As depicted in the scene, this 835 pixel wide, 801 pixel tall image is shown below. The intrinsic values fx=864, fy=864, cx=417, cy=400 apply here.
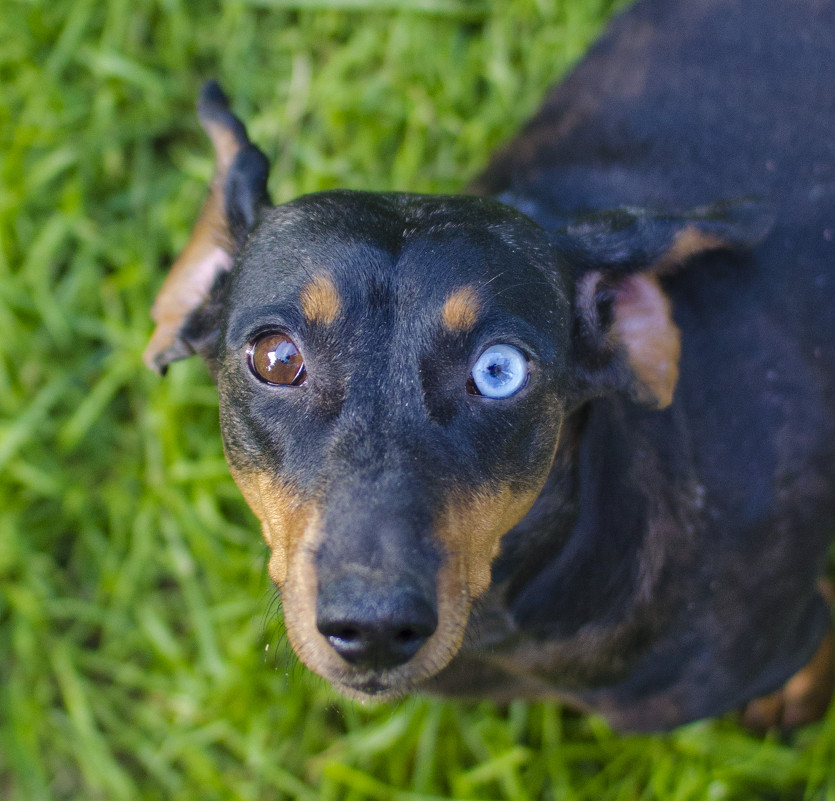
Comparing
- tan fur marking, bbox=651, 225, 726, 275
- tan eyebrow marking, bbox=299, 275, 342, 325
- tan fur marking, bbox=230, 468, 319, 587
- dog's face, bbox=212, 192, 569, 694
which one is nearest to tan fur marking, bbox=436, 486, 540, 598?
dog's face, bbox=212, 192, 569, 694

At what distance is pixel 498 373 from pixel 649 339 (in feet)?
1.74

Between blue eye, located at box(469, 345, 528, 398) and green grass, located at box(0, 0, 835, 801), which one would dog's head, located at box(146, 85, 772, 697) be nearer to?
blue eye, located at box(469, 345, 528, 398)

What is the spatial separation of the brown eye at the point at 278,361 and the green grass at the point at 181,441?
1.69 meters

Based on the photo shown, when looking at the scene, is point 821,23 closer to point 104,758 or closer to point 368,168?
point 368,168

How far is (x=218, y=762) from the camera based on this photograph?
3852mm

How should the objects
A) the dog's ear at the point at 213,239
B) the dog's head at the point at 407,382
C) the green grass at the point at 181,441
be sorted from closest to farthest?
1. the dog's head at the point at 407,382
2. the dog's ear at the point at 213,239
3. the green grass at the point at 181,441

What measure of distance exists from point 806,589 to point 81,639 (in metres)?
3.20

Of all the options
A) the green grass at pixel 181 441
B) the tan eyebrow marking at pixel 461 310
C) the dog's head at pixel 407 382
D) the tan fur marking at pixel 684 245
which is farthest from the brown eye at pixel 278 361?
the green grass at pixel 181 441

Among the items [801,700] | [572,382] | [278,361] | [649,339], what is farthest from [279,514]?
[801,700]

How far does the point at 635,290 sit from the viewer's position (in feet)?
8.05

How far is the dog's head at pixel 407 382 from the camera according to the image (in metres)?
1.92

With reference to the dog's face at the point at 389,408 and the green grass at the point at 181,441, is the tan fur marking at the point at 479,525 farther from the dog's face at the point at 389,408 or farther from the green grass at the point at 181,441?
Answer: the green grass at the point at 181,441

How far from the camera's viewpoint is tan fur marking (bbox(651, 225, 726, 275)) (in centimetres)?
235

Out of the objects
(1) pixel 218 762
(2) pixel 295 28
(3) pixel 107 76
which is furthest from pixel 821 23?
(1) pixel 218 762
